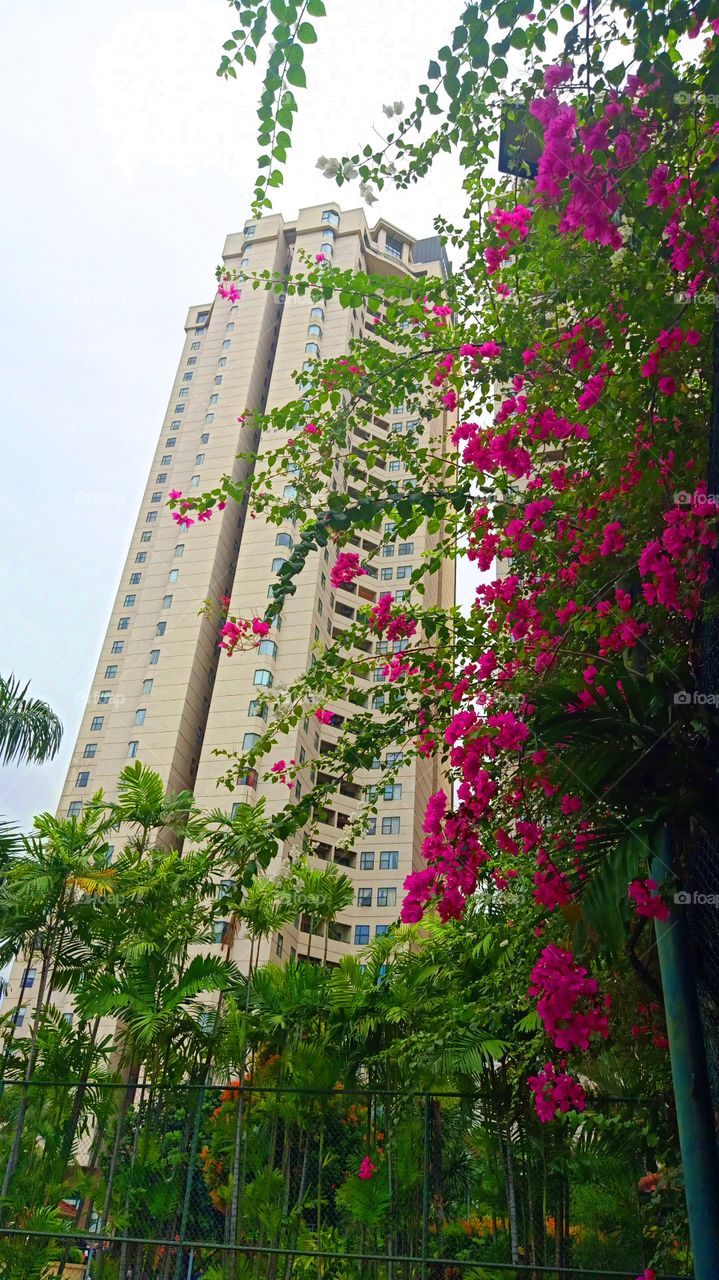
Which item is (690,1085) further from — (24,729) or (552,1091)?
(24,729)

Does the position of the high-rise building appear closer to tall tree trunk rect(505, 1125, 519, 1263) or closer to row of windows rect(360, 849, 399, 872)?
row of windows rect(360, 849, 399, 872)

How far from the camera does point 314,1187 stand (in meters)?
9.46

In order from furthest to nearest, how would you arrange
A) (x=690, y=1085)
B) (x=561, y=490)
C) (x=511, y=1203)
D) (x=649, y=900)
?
(x=511, y=1203) → (x=561, y=490) → (x=649, y=900) → (x=690, y=1085)

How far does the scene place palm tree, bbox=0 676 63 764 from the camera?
1334cm

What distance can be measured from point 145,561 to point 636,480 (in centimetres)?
4165

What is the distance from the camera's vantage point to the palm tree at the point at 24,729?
13.3 metres

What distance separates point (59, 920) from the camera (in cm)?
998

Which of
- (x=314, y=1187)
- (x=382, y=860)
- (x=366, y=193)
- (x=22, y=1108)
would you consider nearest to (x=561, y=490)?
(x=366, y=193)

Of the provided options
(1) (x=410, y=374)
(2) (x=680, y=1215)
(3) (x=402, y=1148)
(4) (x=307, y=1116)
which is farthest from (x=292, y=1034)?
(1) (x=410, y=374)

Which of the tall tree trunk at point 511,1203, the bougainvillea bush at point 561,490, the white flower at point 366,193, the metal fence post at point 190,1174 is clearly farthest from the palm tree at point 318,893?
the white flower at point 366,193

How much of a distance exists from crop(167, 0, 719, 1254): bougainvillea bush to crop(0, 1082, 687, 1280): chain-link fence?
293 cm

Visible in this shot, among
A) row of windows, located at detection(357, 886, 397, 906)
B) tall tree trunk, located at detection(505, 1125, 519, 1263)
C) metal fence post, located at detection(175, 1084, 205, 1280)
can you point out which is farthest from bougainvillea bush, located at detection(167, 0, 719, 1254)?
row of windows, located at detection(357, 886, 397, 906)

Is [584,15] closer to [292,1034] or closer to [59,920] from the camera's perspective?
[292,1034]

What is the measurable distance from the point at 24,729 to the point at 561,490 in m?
10.6
